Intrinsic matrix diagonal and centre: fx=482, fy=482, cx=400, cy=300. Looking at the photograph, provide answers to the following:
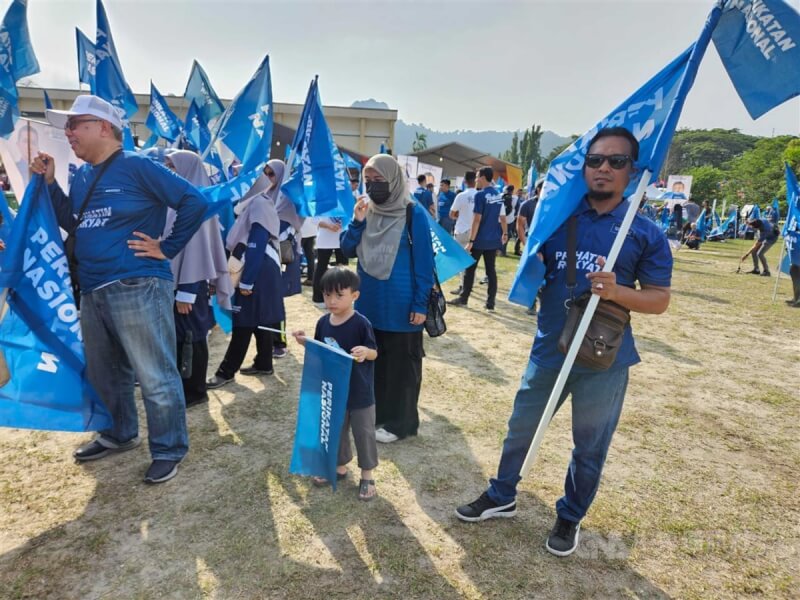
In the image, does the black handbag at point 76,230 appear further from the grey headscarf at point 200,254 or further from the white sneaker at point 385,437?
the white sneaker at point 385,437

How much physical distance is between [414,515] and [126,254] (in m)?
2.27

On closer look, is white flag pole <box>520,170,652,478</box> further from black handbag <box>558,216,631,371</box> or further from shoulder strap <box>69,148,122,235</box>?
shoulder strap <box>69,148,122,235</box>

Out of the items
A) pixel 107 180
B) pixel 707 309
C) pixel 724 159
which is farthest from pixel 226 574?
pixel 724 159

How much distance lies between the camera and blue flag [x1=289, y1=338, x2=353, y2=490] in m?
2.62

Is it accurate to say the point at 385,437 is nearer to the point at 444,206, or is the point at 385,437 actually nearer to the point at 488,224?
the point at 488,224

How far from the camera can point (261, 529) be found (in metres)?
2.62

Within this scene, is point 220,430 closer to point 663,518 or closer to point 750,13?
point 663,518

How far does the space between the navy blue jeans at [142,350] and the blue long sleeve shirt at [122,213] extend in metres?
0.11

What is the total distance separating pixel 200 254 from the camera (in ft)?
12.2

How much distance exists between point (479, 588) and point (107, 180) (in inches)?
116

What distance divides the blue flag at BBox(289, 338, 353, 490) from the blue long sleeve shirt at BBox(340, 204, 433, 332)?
0.82 meters

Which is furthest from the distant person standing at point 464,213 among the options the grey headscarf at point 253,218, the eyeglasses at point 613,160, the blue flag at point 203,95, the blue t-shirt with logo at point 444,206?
the eyeglasses at point 613,160

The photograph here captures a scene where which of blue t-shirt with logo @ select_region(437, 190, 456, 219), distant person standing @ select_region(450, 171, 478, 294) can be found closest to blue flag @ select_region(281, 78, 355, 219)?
distant person standing @ select_region(450, 171, 478, 294)

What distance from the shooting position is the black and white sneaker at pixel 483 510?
108 inches
